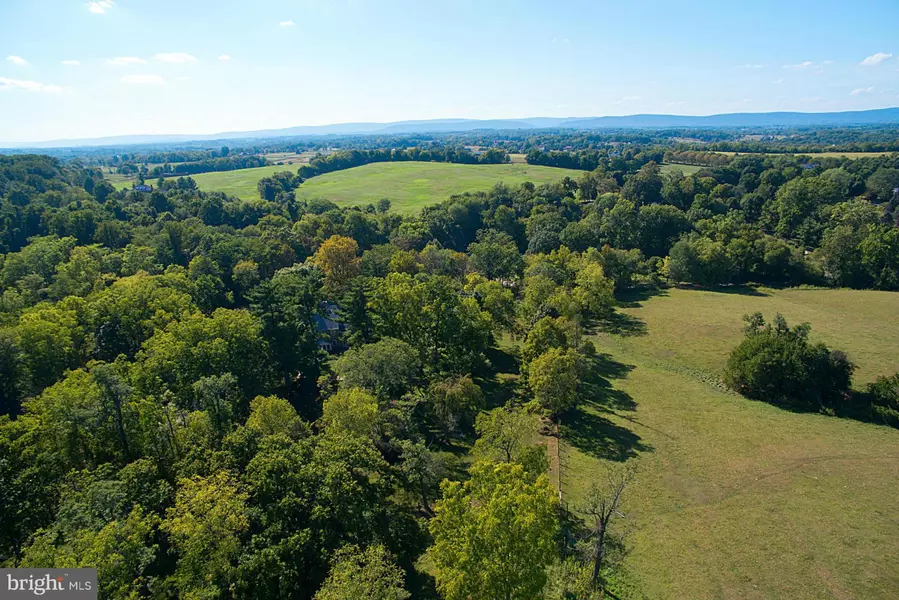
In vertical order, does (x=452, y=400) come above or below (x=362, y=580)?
below

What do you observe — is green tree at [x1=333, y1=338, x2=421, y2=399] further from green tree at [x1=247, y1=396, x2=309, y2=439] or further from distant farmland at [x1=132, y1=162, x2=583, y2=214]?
distant farmland at [x1=132, y1=162, x2=583, y2=214]

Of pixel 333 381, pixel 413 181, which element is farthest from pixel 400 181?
pixel 333 381

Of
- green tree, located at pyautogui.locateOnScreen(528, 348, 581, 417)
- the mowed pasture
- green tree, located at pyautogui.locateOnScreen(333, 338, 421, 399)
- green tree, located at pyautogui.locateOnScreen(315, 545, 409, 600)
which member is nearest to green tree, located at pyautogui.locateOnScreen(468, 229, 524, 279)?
green tree, located at pyautogui.locateOnScreen(528, 348, 581, 417)

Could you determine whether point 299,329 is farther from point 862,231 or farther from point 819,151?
point 819,151

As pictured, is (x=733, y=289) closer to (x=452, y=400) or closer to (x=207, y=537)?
(x=452, y=400)

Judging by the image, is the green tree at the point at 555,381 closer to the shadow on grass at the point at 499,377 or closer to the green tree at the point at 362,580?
the shadow on grass at the point at 499,377

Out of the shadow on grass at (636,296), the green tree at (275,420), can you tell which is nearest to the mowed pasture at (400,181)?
the shadow on grass at (636,296)
